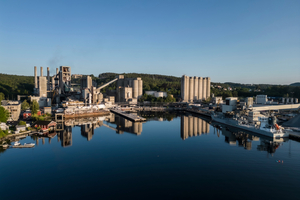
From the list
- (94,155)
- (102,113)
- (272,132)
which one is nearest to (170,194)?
(94,155)

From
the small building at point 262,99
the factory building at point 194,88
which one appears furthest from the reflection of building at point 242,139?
the factory building at point 194,88

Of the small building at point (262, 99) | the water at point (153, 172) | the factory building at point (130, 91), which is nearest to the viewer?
the water at point (153, 172)

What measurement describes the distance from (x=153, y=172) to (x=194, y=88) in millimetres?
58077

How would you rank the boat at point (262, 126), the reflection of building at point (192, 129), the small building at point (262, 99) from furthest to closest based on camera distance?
the small building at point (262, 99) < the reflection of building at point (192, 129) < the boat at point (262, 126)

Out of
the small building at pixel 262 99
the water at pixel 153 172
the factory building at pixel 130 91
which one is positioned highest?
the factory building at pixel 130 91

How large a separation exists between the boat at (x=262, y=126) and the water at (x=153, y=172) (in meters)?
2.64

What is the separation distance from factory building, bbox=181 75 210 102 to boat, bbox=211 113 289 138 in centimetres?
3263

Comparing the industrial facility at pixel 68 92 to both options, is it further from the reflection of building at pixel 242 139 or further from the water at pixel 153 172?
the reflection of building at pixel 242 139

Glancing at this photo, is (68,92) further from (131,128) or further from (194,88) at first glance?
(194,88)

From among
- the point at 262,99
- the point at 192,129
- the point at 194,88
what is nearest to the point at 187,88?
the point at 194,88

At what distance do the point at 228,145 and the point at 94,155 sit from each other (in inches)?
501

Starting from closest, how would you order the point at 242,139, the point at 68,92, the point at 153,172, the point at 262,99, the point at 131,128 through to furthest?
1. the point at 153,172
2. the point at 242,139
3. the point at 131,128
4. the point at 262,99
5. the point at 68,92

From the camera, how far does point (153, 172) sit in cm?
1240

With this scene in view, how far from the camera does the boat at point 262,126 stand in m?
21.7
